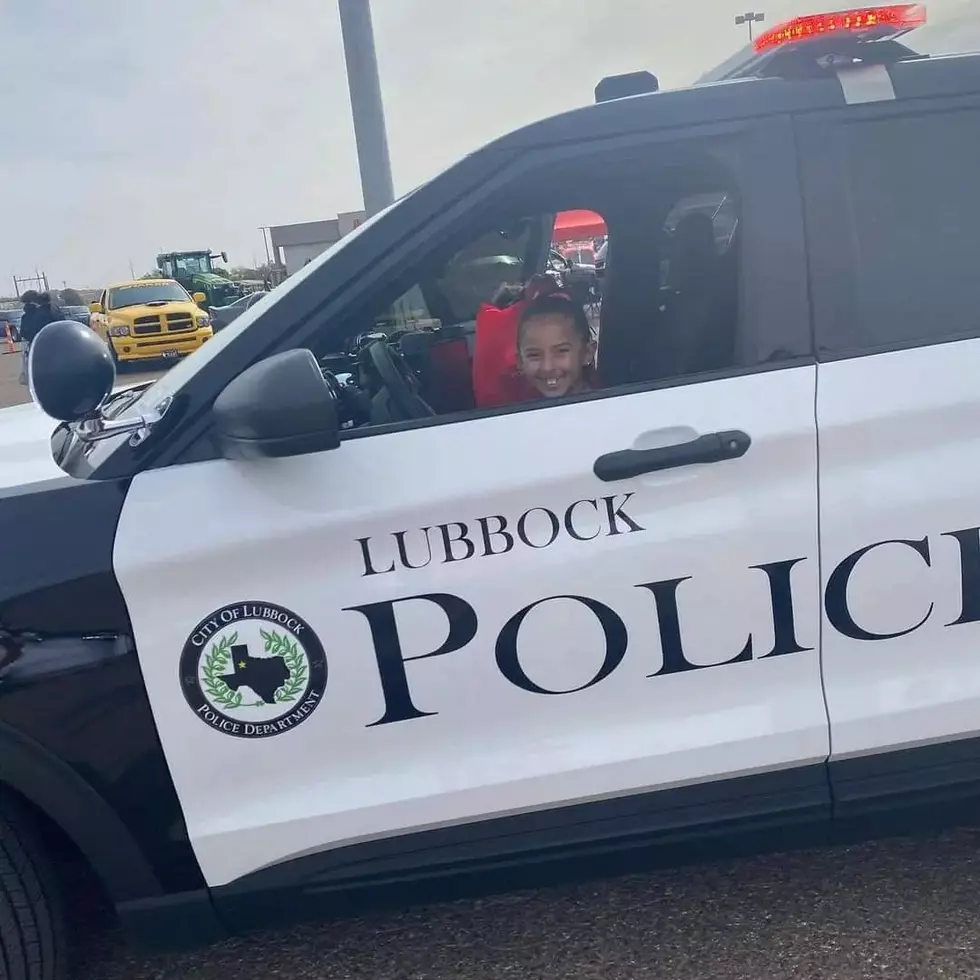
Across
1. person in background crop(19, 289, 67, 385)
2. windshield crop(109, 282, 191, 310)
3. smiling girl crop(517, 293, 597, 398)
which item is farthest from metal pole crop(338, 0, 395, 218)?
windshield crop(109, 282, 191, 310)

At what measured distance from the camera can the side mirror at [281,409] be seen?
5.44ft

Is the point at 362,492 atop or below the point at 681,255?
below

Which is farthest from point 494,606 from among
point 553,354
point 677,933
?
point 677,933

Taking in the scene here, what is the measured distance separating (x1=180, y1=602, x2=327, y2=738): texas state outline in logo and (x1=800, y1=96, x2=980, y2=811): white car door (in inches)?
37.9

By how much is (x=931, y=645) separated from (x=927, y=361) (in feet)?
1.76

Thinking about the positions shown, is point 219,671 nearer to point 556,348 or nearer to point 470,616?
point 470,616

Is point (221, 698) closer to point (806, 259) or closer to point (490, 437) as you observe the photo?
point (490, 437)

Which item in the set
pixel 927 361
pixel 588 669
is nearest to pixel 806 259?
pixel 927 361

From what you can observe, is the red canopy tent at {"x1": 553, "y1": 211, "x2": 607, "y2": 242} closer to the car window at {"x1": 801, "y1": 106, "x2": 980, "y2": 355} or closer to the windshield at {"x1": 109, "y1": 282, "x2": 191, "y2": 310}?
the car window at {"x1": 801, "y1": 106, "x2": 980, "y2": 355}

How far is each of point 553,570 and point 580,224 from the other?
3.33 feet

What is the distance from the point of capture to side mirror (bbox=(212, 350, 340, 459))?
1.66 metres

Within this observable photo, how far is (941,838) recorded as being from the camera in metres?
2.54

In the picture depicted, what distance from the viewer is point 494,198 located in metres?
1.88

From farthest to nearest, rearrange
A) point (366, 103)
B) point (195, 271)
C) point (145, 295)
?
point (195, 271) → point (145, 295) → point (366, 103)
